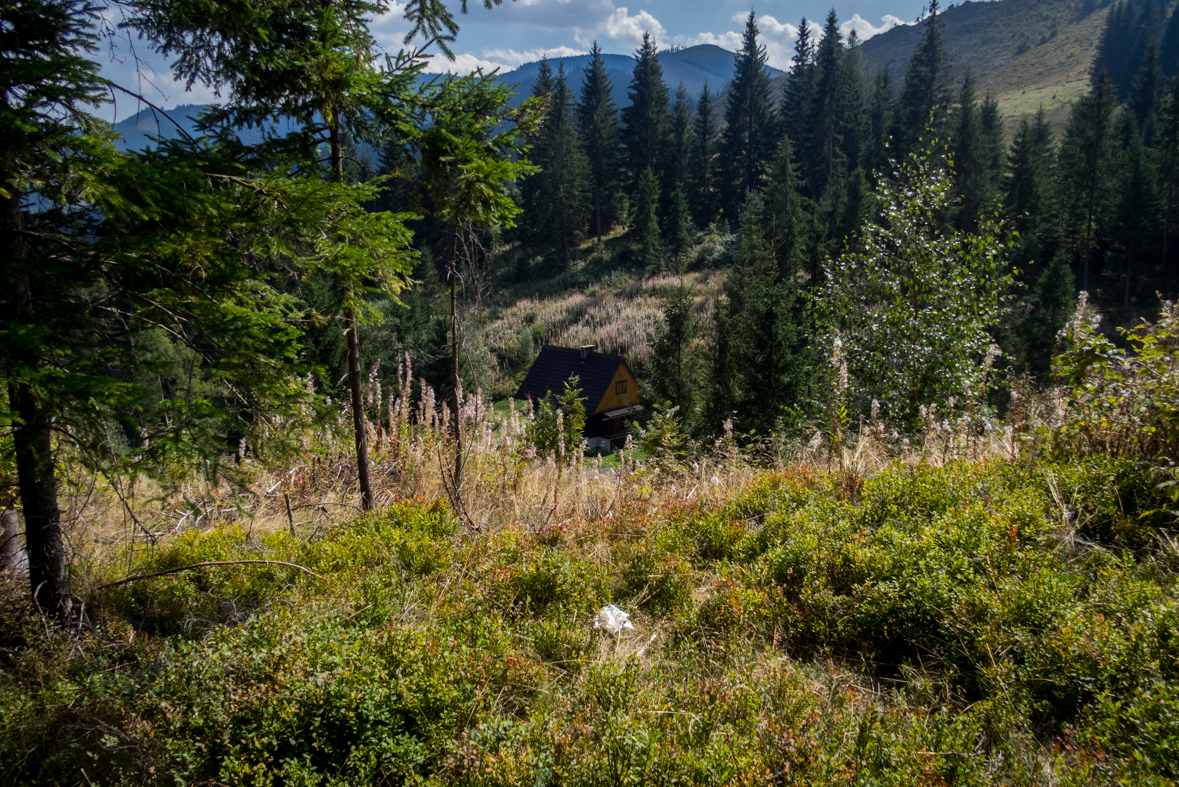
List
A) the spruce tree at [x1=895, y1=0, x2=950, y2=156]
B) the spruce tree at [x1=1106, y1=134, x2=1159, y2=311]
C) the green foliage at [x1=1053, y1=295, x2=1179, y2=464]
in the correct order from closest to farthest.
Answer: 1. the green foliage at [x1=1053, y1=295, x2=1179, y2=464]
2. the spruce tree at [x1=1106, y1=134, x2=1159, y2=311]
3. the spruce tree at [x1=895, y1=0, x2=950, y2=156]

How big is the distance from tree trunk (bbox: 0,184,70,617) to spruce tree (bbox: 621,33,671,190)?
49.6 meters

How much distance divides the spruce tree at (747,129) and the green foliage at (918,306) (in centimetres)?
4179

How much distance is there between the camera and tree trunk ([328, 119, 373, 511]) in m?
3.85

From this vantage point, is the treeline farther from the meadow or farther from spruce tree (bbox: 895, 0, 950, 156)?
the meadow

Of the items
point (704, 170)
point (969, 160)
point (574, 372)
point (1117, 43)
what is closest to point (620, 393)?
point (574, 372)

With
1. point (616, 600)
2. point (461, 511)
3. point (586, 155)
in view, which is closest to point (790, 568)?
point (616, 600)

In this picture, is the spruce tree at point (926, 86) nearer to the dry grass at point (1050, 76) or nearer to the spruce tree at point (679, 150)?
the spruce tree at point (679, 150)

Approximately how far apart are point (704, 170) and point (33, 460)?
5305cm

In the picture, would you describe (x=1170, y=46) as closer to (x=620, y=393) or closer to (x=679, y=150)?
(x=679, y=150)

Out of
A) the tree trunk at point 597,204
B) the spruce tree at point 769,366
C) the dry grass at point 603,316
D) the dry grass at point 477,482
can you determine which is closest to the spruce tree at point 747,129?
the tree trunk at point 597,204

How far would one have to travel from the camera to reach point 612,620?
127 inches

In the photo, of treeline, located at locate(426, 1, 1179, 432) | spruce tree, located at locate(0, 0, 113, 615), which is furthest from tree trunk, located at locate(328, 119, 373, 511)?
treeline, located at locate(426, 1, 1179, 432)

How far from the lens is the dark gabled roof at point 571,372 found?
81.8ft

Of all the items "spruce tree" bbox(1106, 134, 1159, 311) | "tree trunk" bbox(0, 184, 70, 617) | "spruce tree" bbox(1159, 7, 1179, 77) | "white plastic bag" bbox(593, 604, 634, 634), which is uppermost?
"spruce tree" bbox(1159, 7, 1179, 77)
